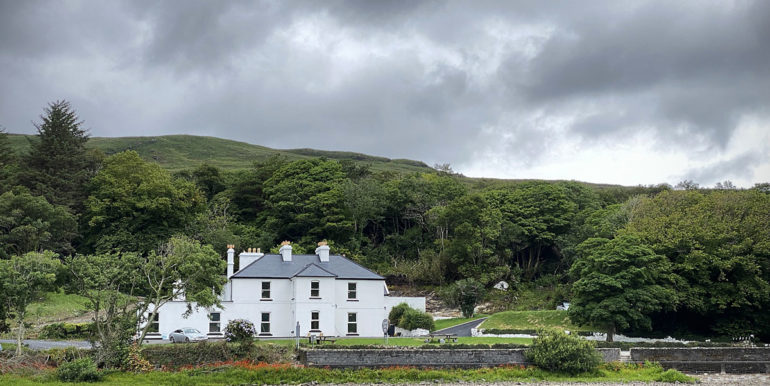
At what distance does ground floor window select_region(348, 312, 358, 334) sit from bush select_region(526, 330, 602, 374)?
14.6 metres

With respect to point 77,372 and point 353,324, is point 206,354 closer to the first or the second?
point 77,372

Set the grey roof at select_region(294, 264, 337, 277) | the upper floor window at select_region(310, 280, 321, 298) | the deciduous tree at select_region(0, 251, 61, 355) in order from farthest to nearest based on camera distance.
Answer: the upper floor window at select_region(310, 280, 321, 298) < the grey roof at select_region(294, 264, 337, 277) < the deciduous tree at select_region(0, 251, 61, 355)

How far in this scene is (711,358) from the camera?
32.6 metres

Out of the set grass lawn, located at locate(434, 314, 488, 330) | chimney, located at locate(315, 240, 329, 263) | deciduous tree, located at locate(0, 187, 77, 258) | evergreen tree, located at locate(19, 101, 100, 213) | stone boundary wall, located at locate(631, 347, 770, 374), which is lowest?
stone boundary wall, located at locate(631, 347, 770, 374)

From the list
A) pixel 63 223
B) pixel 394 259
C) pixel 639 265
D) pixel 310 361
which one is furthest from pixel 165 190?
pixel 639 265

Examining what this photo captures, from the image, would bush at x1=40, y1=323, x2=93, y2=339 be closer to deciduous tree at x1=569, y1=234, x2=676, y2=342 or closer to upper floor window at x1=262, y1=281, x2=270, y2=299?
upper floor window at x1=262, y1=281, x2=270, y2=299

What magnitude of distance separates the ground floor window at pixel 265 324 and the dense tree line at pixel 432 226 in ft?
23.3

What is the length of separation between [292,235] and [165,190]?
13065 mm

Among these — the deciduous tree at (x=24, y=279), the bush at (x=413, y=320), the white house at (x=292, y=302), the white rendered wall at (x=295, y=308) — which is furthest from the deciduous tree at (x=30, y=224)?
the bush at (x=413, y=320)

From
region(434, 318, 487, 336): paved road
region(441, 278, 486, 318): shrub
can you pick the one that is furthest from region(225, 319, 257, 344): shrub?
→ region(441, 278, 486, 318): shrub

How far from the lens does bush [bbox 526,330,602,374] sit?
29.3 meters

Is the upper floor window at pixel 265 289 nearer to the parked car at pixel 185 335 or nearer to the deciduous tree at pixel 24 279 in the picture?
the parked car at pixel 185 335

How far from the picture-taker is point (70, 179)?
191 feet

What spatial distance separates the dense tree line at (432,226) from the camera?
4184 cm
